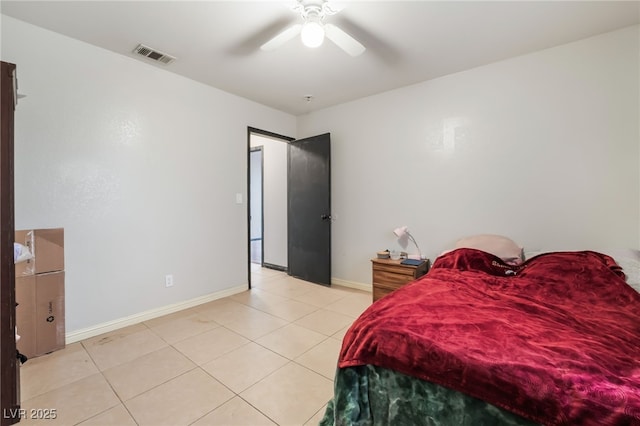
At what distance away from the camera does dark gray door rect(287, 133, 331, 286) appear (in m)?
3.95

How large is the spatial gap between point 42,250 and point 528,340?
10.3 ft

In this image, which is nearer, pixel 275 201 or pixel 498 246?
pixel 498 246

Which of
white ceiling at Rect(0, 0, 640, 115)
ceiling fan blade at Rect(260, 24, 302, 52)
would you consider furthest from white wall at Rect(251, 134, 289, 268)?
ceiling fan blade at Rect(260, 24, 302, 52)

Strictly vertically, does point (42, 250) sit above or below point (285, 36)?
below

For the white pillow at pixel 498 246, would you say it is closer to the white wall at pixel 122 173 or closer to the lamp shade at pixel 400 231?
the lamp shade at pixel 400 231

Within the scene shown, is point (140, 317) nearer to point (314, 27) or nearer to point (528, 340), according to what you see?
point (314, 27)

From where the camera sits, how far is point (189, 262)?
10.3 ft

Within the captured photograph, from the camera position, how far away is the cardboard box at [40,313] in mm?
2031

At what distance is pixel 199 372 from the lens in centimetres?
192

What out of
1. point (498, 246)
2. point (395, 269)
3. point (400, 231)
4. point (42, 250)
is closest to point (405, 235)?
point (400, 231)

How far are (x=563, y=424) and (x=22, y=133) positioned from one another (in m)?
3.48

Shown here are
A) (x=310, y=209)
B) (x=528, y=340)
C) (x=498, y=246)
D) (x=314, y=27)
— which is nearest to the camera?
(x=528, y=340)

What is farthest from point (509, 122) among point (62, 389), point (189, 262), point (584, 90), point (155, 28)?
point (62, 389)

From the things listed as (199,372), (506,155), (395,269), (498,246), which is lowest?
(199,372)
